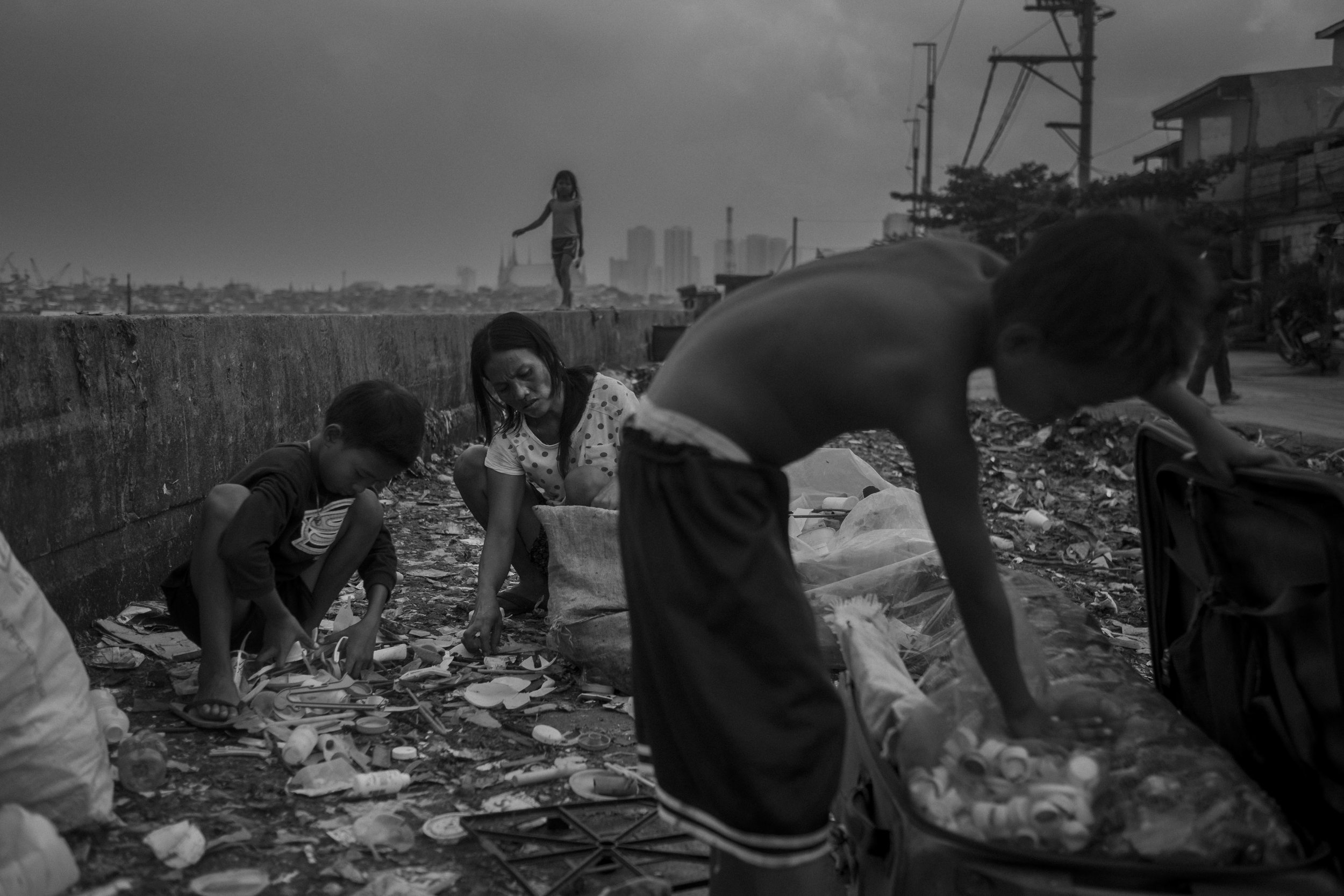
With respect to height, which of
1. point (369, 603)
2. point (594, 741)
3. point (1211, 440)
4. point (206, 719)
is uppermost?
point (1211, 440)

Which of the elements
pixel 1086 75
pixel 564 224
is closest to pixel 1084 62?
pixel 1086 75

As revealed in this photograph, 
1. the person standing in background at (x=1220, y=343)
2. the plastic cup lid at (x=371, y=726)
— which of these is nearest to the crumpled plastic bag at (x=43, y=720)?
the plastic cup lid at (x=371, y=726)

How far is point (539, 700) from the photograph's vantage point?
3.17m

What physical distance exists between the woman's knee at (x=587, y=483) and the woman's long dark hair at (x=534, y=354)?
3.3 inches

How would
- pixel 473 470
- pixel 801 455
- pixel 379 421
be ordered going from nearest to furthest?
pixel 801 455, pixel 379 421, pixel 473 470

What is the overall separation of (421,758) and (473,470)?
1.32m

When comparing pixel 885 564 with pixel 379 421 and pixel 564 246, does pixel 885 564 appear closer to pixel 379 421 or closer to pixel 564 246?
pixel 379 421

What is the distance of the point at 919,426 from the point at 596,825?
1351 mm

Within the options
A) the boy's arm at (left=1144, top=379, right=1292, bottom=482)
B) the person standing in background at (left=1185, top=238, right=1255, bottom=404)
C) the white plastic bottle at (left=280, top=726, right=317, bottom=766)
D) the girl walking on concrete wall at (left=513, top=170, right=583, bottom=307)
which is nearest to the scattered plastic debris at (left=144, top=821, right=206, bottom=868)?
the white plastic bottle at (left=280, top=726, right=317, bottom=766)

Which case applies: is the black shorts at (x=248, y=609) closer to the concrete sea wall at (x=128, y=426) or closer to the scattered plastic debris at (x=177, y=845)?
the concrete sea wall at (x=128, y=426)

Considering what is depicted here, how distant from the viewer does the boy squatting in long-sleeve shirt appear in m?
2.85

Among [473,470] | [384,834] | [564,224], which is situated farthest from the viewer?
[564,224]

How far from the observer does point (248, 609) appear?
10.2ft

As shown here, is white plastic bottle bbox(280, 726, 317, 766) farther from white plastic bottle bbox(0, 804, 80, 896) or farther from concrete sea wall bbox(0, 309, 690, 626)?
concrete sea wall bbox(0, 309, 690, 626)
